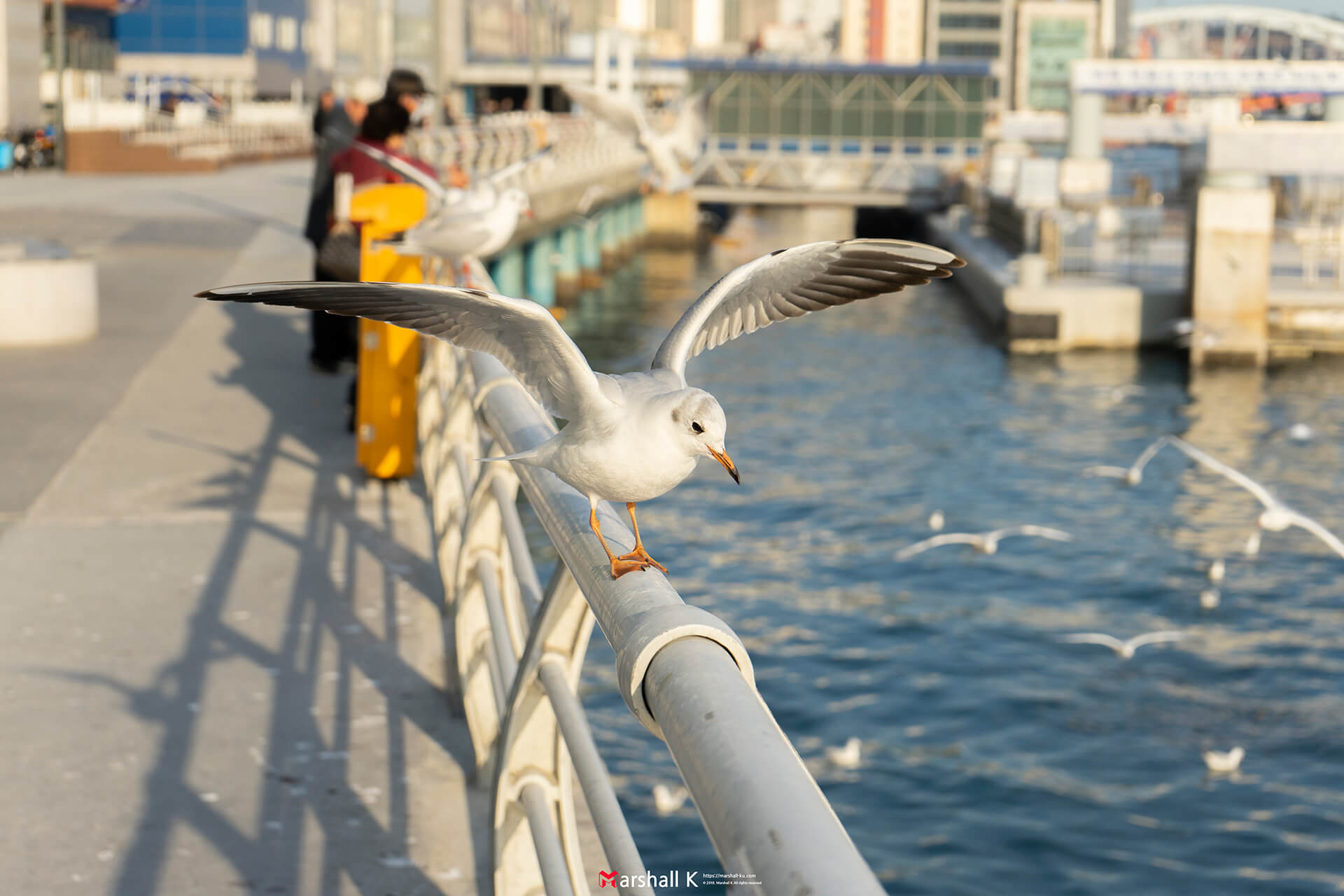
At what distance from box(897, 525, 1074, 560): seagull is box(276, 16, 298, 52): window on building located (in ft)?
213

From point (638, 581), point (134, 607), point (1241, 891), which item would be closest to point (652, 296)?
point (1241, 891)

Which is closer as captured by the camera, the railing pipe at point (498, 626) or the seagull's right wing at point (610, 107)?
the railing pipe at point (498, 626)

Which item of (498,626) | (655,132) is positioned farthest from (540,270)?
(498,626)

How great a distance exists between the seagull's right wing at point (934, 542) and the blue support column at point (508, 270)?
1295 cm

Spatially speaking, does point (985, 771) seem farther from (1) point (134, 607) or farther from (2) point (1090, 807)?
(1) point (134, 607)

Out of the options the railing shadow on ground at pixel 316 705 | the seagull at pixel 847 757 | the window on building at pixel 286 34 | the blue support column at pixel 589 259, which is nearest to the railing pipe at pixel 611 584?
the railing shadow on ground at pixel 316 705

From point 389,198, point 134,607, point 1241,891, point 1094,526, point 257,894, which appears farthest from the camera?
point 1094,526

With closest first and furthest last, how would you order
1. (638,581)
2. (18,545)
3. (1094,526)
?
(638,581), (18,545), (1094,526)

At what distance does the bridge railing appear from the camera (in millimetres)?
1604

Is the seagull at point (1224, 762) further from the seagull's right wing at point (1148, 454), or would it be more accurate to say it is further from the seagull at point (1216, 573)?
the seagull's right wing at point (1148, 454)

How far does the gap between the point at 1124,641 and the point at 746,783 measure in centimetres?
1193

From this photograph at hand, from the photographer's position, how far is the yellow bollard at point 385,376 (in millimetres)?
7477

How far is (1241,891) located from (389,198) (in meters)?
6.09

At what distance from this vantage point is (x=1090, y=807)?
397 inches
